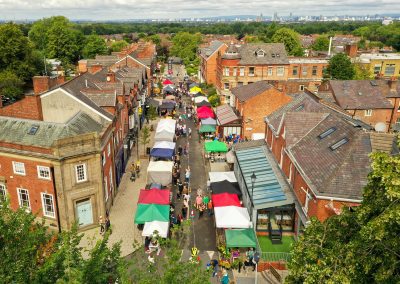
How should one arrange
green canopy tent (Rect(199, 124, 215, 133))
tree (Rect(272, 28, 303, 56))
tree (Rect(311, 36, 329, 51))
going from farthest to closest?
tree (Rect(311, 36, 329, 51)) → tree (Rect(272, 28, 303, 56)) → green canopy tent (Rect(199, 124, 215, 133))

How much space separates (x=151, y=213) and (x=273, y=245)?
9284mm

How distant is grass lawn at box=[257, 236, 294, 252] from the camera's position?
24920 mm

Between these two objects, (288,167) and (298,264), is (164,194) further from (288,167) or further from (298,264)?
(298,264)

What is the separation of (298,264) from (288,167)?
15452 mm

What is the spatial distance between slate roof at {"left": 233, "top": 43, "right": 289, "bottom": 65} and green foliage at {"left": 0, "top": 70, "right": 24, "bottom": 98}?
41.6 metres

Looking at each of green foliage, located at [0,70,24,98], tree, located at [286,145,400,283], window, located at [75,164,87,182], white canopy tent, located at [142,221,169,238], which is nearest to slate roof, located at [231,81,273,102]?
white canopy tent, located at [142,221,169,238]

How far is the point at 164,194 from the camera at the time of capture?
96.4ft

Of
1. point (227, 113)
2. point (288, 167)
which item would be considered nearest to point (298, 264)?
point (288, 167)

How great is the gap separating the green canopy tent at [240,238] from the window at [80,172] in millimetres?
11514

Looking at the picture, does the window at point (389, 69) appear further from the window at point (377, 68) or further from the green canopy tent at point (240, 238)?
the green canopy tent at point (240, 238)

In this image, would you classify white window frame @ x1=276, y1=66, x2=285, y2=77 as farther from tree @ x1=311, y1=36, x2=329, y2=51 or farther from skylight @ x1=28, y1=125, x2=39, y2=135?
tree @ x1=311, y1=36, x2=329, y2=51

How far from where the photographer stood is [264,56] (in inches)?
2586

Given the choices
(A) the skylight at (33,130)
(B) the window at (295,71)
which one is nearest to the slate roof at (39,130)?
(A) the skylight at (33,130)

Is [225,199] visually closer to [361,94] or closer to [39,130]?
[39,130]
